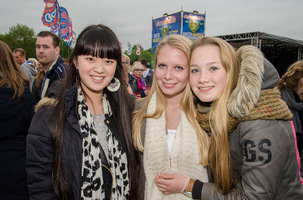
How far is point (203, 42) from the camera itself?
1.76 meters

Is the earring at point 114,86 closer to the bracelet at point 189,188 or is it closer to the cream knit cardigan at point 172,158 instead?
the cream knit cardigan at point 172,158

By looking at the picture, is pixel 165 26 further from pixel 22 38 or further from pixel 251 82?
pixel 22 38

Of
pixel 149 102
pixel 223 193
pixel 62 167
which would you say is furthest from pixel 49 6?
pixel 223 193

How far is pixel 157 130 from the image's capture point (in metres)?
2.00

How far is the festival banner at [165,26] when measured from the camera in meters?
16.5

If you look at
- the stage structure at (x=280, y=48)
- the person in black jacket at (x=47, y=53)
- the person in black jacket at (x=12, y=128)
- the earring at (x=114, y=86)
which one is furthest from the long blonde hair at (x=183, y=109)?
the stage structure at (x=280, y=48)

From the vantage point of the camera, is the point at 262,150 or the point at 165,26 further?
the point at 165,26

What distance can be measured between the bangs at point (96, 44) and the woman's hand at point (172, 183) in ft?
3.67

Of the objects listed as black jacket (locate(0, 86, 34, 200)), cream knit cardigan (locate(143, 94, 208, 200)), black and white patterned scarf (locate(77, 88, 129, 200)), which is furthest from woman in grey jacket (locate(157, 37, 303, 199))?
black jacket (locate(0, 86, 34, 200))

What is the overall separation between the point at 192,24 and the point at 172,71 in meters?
15.8

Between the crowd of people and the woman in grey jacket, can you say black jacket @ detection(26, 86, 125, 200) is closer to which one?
the crowd of people

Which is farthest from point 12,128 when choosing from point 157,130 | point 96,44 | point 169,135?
point 169,135

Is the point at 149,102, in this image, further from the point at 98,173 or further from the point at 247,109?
the point at 247,109

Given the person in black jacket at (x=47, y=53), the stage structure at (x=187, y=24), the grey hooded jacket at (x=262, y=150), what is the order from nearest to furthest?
the grey hooded jacket at (x=262, y=150)
the person in black jacket at (x=47, y=53)
the stage structure at (x=187, y=24)
